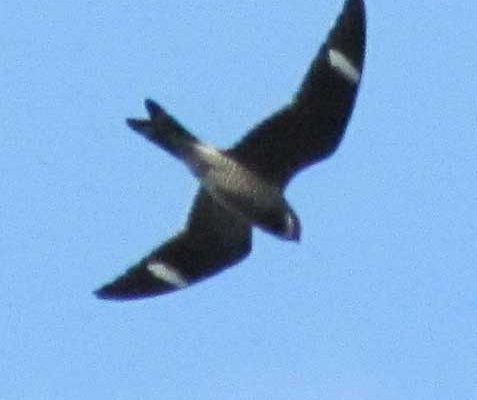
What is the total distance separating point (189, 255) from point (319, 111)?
7.14 feet

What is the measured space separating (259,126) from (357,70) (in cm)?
89

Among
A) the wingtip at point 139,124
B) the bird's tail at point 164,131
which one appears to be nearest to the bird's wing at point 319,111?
the bird's tail at point 164,131

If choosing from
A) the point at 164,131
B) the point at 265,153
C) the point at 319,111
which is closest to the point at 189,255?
the point at 265,153

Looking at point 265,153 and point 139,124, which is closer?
point 139,124

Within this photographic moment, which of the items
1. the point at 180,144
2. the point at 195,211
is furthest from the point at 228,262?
the point at 180,144

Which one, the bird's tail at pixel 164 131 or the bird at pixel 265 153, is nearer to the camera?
the bird's tail at pixel 164 131

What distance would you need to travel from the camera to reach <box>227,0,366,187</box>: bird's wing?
18.9m

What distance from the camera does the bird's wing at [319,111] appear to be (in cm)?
1891

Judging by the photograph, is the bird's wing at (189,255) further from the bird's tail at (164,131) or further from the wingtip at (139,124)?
the wingtip at (139,124)

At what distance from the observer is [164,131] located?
746 inches

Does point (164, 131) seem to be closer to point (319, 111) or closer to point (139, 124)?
point (139, 124)

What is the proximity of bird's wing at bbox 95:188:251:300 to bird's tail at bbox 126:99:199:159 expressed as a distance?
128 centimetres

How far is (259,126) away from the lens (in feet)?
62.7

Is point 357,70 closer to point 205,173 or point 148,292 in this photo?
point 205,173
